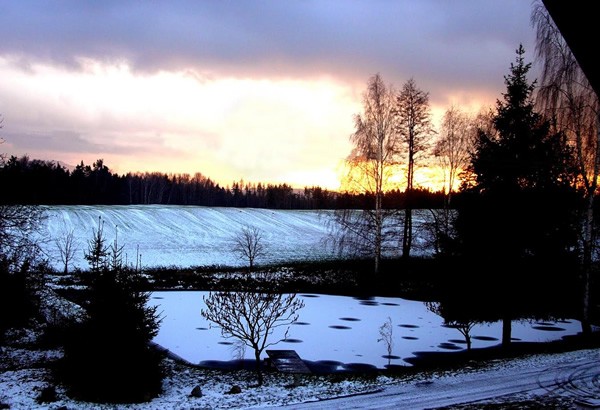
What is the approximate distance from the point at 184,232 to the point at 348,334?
149 feet

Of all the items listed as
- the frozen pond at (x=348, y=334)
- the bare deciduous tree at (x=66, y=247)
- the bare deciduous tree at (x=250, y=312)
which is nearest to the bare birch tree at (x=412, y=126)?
the frozen pond at (x=348, y=334)

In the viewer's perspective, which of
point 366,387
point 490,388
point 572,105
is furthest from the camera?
point 572,105

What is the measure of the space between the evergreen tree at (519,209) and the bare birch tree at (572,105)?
2.82 m

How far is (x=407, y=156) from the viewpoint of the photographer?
3516 centimetres

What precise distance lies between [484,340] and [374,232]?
14.5 m

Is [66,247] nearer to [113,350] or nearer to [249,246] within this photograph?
[249,246]

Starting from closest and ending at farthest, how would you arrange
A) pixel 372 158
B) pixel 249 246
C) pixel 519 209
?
pixel 519 209 → pixel 372 158 → pixel 249 246

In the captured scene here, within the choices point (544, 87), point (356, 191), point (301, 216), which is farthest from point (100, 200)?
point (544, 87)

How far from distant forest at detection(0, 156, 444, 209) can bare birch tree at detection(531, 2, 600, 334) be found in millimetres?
15851

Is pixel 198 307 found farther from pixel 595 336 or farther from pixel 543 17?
pixel 543 17

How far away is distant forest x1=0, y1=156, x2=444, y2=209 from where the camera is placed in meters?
26.9

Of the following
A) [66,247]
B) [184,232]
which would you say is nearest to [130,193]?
[184,232]

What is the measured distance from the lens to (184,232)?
6316 cm

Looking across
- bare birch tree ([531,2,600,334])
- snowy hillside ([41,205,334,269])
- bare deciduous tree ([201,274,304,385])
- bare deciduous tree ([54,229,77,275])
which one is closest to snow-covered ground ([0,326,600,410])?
bare deciduous tree ([201,274,304,385])
